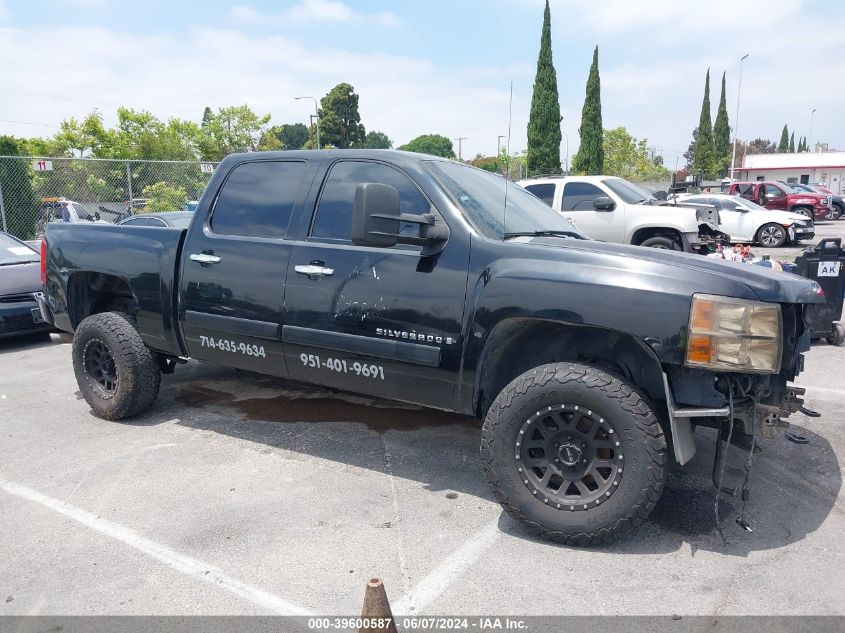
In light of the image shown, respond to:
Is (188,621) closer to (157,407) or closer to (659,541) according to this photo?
(659,541)

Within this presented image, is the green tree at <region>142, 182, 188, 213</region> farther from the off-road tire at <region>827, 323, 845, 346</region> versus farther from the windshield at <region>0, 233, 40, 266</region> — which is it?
the off-road tire at <region>827, 323, 845, 346</region>

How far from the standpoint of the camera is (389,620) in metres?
2.17

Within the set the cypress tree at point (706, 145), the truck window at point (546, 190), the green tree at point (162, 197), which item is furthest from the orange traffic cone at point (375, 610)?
the cypress tree at point (706, 145)

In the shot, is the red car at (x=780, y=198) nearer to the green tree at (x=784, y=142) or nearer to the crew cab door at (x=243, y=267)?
the crew cab door at (x=243, y=267)

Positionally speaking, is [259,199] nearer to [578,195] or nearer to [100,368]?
[100,368]

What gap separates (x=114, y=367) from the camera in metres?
4.99

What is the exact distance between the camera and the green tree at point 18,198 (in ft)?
47.5

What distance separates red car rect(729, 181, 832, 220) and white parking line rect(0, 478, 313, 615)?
82.6ft

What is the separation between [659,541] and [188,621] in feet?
7.19

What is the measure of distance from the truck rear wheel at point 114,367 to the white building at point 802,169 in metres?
63.8

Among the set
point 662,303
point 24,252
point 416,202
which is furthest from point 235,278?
point 24,252

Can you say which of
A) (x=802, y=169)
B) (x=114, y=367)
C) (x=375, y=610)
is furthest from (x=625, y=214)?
(x=802, y=169)

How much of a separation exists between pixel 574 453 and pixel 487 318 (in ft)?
2.56

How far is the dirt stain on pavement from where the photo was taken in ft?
16.5
